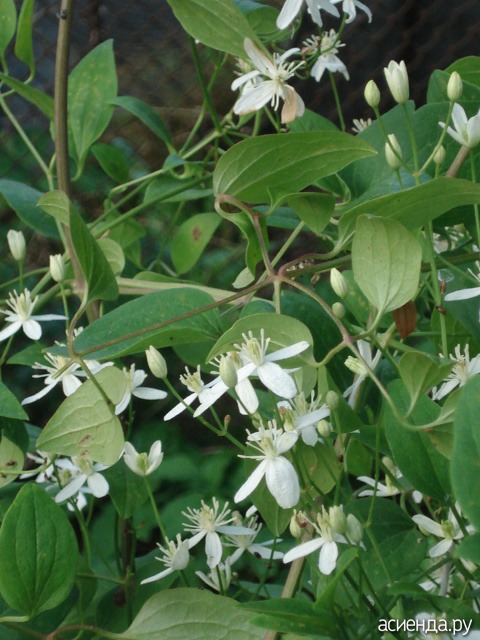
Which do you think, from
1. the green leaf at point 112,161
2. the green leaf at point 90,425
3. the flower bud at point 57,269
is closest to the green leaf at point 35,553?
the green leaf at point 90,425

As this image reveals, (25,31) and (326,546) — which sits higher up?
(25,31)

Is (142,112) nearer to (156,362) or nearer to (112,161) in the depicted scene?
(112,161)

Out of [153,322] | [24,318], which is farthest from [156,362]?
[24,318]

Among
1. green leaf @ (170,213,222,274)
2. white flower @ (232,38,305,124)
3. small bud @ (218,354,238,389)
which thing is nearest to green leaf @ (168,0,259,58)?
white flower @ (232,38,305,124)

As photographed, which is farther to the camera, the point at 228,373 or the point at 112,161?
the point at 112,161

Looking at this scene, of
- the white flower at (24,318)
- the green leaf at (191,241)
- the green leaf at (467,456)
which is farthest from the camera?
the green leaf at (191,241)

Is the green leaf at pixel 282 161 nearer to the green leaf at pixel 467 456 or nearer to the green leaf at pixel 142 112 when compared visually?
the green leaf at pixel 467 456
